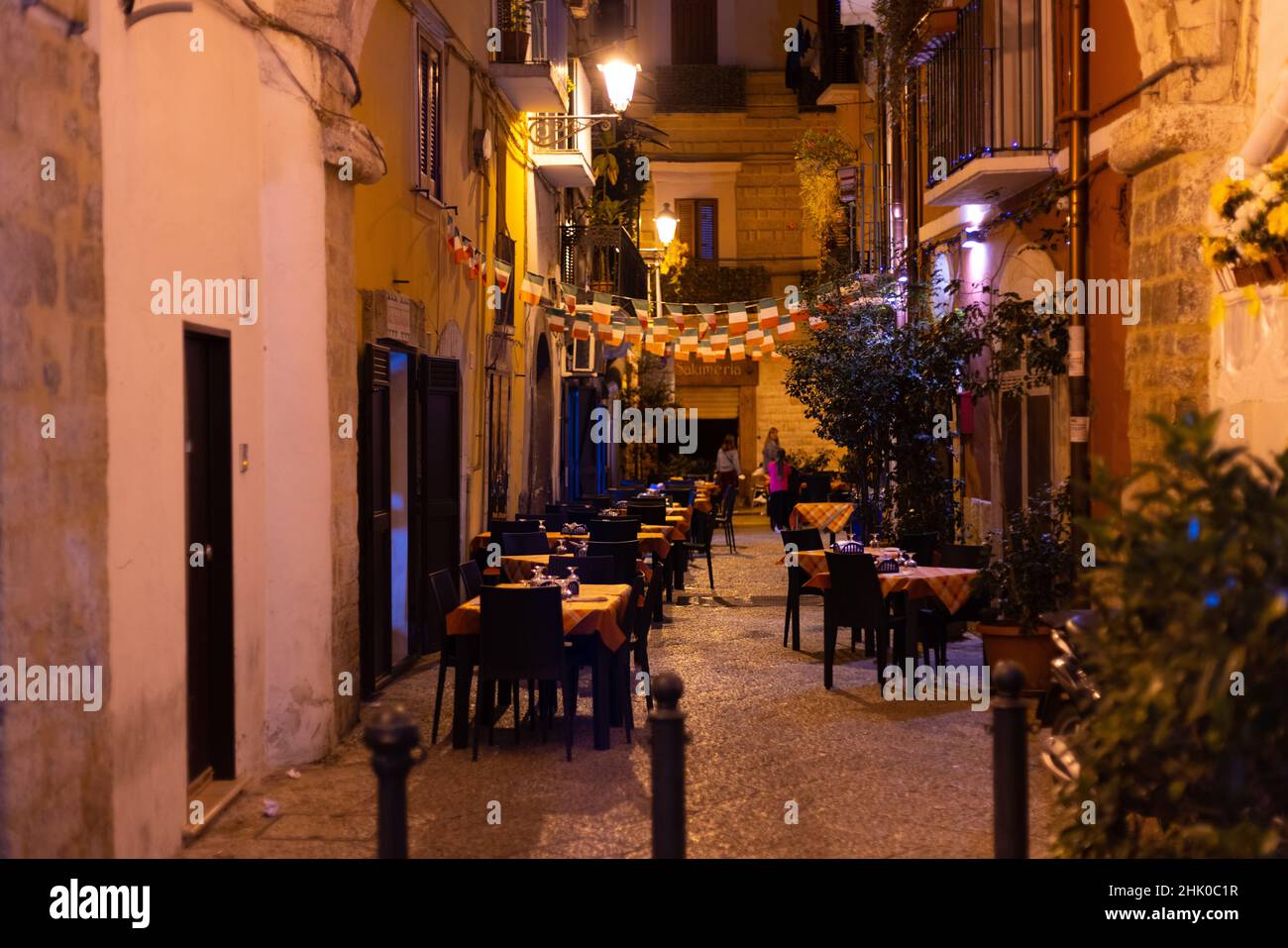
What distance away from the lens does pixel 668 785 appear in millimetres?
4160

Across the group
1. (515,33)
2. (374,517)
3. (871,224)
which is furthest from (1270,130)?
(871,224)

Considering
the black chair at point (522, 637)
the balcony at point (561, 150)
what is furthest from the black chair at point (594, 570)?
the balcony at point (561, 150)

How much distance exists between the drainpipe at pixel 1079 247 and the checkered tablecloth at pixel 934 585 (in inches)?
33.0

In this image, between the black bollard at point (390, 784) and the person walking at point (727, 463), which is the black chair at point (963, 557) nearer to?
the black bollard at point (390, 784)

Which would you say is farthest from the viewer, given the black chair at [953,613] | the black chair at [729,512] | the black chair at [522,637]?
the black chair at [729,512]

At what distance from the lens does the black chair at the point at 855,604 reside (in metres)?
9.77

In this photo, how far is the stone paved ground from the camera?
20.1 ft

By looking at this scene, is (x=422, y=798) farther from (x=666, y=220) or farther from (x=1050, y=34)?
(x=666, y=220)

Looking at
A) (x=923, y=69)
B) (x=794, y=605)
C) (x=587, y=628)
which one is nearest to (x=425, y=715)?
(x=587, y=628)

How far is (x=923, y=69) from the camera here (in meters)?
16.1

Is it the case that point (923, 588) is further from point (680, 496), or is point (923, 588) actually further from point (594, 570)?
point (680, 496)

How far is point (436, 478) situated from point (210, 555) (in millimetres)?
4729

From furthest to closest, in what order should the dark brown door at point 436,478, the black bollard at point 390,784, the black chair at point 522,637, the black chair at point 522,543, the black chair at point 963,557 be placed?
the black chair at point 522,543 < the dark brown door at point 436,478 < the black chair at point 963,557 < the black chair at point 522,637 < the black bollard at point 390,784
